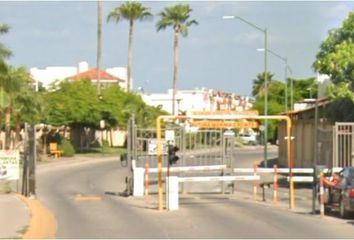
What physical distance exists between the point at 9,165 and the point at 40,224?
420 inches

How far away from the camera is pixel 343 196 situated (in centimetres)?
2180

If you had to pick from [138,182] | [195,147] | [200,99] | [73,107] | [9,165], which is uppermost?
[200,99]

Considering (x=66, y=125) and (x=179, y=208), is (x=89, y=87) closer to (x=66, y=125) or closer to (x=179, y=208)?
(x=66, y=125)

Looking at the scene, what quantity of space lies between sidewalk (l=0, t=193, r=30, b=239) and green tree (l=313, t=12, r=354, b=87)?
49.6ft

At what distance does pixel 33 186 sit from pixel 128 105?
52022mm

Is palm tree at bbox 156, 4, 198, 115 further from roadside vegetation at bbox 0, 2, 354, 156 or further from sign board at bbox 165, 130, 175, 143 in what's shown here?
sign board at bbox 165, 130, 175, 143

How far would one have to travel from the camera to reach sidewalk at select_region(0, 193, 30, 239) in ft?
53.8

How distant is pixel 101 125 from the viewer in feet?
249

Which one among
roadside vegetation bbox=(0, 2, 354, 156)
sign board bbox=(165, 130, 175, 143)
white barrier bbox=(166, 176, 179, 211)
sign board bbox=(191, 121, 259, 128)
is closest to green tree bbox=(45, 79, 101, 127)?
roadside vegetation bbox=(0, 2, 354, 156)

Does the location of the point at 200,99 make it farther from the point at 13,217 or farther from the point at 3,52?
the point at 13,217

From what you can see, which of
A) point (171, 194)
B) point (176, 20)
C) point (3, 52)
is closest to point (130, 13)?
point (176, 20)

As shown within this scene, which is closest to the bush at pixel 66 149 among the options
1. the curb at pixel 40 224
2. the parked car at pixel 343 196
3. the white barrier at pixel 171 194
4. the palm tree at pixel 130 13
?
the palm tree at pixel 130 13

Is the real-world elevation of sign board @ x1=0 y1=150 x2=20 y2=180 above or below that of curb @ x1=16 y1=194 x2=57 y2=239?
above

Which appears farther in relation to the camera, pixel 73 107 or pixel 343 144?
pixel 73 107
